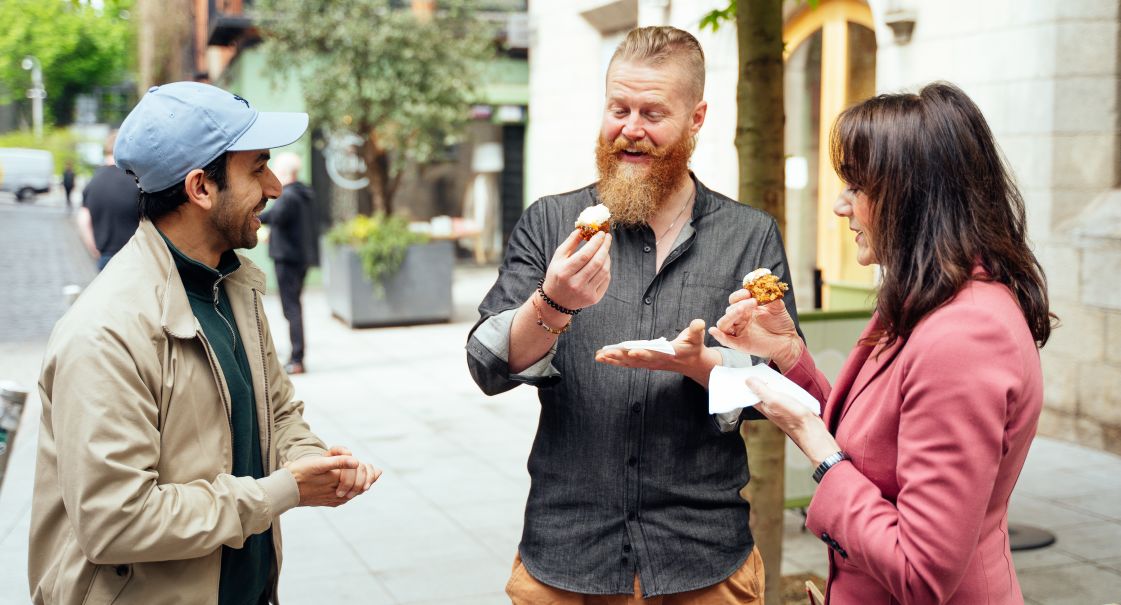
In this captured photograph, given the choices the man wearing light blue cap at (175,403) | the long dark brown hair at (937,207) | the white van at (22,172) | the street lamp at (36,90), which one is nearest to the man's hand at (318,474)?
the man wearing light blue cap at (175,403)

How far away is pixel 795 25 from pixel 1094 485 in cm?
603

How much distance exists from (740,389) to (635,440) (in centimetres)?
48

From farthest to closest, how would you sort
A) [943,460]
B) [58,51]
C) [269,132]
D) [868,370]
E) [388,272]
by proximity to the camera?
[58,51]
[388,272]
[269,132]
[868,370]
[943,460]

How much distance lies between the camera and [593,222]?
240 cm

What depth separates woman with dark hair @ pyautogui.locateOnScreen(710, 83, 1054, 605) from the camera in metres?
1.80

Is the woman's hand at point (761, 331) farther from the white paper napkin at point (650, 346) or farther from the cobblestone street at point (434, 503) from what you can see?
the cobblestone street at point (434, 503)

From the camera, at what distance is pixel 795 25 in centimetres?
1125

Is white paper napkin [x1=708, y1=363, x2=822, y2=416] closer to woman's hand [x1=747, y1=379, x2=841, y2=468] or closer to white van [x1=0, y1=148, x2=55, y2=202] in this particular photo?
woman's hand [x1=747, y1=379, x2=841, y2=468]

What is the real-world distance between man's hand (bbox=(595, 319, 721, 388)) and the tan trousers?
0.54 meters

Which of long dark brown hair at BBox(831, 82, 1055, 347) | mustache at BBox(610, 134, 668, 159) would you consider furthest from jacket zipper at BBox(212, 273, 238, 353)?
long dark brown hair at BBox(831, 82, 1055, 347)

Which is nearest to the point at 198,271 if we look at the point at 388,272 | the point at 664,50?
the point at 664,50

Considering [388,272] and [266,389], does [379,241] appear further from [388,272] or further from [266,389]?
[266,389]

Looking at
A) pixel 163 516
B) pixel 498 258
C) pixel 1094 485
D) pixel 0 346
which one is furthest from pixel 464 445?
pixel 498 258

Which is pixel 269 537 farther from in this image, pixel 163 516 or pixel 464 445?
pixel 464 445
